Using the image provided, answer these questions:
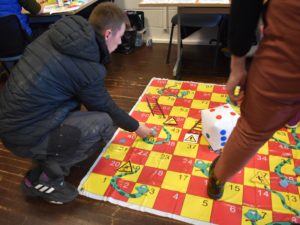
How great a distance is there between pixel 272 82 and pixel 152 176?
0.81 m

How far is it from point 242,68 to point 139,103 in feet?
3.72

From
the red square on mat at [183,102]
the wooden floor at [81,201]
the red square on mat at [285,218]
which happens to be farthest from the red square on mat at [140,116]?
the red square on mat at [285,218]

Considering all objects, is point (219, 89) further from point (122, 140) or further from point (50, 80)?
point (50, 80)

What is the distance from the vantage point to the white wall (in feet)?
8.88

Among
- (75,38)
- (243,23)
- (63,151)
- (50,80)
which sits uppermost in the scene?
(243,23)

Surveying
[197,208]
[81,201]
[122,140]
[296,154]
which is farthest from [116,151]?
[296,154]

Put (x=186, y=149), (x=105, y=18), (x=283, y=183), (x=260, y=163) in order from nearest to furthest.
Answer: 1. (x=105, y=18)
2. (x=283, y=183)
3. (x=260, y=163)
4. (x=186, y=149)

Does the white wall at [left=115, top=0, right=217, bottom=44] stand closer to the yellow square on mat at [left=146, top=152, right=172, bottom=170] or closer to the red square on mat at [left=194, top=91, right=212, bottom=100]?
the red square on mat at [left=194, top=91, right=212, bottom=100]

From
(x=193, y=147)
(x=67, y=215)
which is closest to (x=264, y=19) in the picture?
(x=193, y=147)

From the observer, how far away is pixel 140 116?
1771mm

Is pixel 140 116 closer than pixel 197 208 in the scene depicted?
No

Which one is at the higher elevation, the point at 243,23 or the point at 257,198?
the point at 243,23

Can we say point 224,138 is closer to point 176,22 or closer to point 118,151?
point 118,151

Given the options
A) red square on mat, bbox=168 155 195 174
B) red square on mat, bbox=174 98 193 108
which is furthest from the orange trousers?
red square on mat, bbox=174 98 193 108
